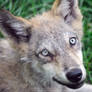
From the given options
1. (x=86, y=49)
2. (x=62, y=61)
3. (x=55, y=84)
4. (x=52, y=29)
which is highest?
(x=52, y=29)

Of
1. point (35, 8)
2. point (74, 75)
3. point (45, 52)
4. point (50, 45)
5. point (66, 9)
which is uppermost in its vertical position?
point (66, 9)

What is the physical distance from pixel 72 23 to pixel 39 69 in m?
→ 0.98

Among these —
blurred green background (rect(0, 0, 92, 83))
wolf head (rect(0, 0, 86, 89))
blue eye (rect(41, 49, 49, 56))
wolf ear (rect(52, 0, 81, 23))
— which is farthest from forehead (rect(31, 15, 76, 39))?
blurred green background (rect(0, 0, 92, 83))

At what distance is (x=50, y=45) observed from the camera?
4973 mm

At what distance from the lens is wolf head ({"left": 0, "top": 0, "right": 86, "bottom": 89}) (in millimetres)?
4875

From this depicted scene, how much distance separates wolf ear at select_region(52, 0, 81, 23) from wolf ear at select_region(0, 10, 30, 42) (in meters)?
0.60

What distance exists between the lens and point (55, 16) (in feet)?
17.9

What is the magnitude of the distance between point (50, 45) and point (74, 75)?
598 millimetres

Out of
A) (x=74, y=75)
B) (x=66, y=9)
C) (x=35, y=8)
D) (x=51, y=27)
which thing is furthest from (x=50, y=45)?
(x=35, y=8)

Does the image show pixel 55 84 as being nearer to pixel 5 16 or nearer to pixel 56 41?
pixel 56 41

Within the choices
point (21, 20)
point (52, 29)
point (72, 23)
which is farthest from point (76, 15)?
point (21, 20)

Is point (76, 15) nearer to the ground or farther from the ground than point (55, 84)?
farther from the ground

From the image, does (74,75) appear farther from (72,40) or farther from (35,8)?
(35,8)

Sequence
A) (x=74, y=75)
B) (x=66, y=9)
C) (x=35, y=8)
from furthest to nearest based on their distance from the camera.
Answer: (x=35, y=8)
(x=66, y=9)
(x=74, y=75)
